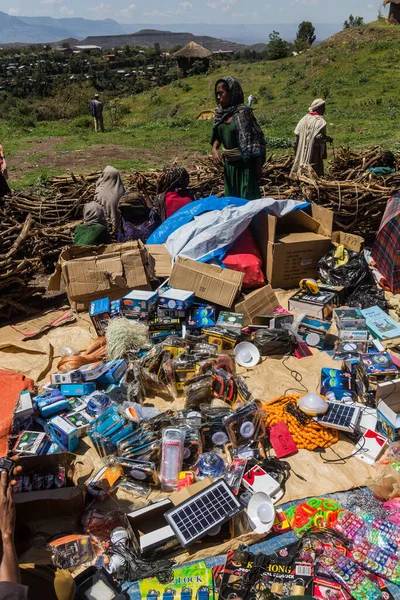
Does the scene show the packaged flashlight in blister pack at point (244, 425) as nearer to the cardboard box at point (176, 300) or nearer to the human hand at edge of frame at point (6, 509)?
the cardboard box at point (176, 300)

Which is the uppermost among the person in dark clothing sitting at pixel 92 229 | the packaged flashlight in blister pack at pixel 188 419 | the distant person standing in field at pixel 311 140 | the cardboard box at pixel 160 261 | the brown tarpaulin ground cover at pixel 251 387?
the distant person standing in field at pixel 311 140

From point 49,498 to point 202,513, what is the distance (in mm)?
989

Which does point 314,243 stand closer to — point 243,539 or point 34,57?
point 243,539

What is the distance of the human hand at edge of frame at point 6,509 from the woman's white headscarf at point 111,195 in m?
4.89

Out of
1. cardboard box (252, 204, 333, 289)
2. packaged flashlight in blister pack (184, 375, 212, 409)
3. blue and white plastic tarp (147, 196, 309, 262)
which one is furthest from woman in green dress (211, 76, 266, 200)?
packaged flashlight in blister pack (184, 375, 212, 409)

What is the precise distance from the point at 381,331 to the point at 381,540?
2.31m

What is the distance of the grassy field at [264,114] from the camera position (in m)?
13.8

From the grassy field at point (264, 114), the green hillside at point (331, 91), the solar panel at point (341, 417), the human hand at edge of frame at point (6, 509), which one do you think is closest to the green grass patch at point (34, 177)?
the grassy field at point (264, 114)

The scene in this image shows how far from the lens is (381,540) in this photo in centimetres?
258

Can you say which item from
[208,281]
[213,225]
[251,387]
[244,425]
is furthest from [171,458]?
[213,225]

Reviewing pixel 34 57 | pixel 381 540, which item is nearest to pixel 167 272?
pixel 381 540

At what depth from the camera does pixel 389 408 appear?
11.4ft

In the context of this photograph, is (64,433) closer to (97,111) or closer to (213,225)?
(213,225)

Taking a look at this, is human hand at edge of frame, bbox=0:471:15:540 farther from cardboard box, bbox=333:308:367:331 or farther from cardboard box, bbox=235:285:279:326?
cardboard box, bbox=333:308:367:331
